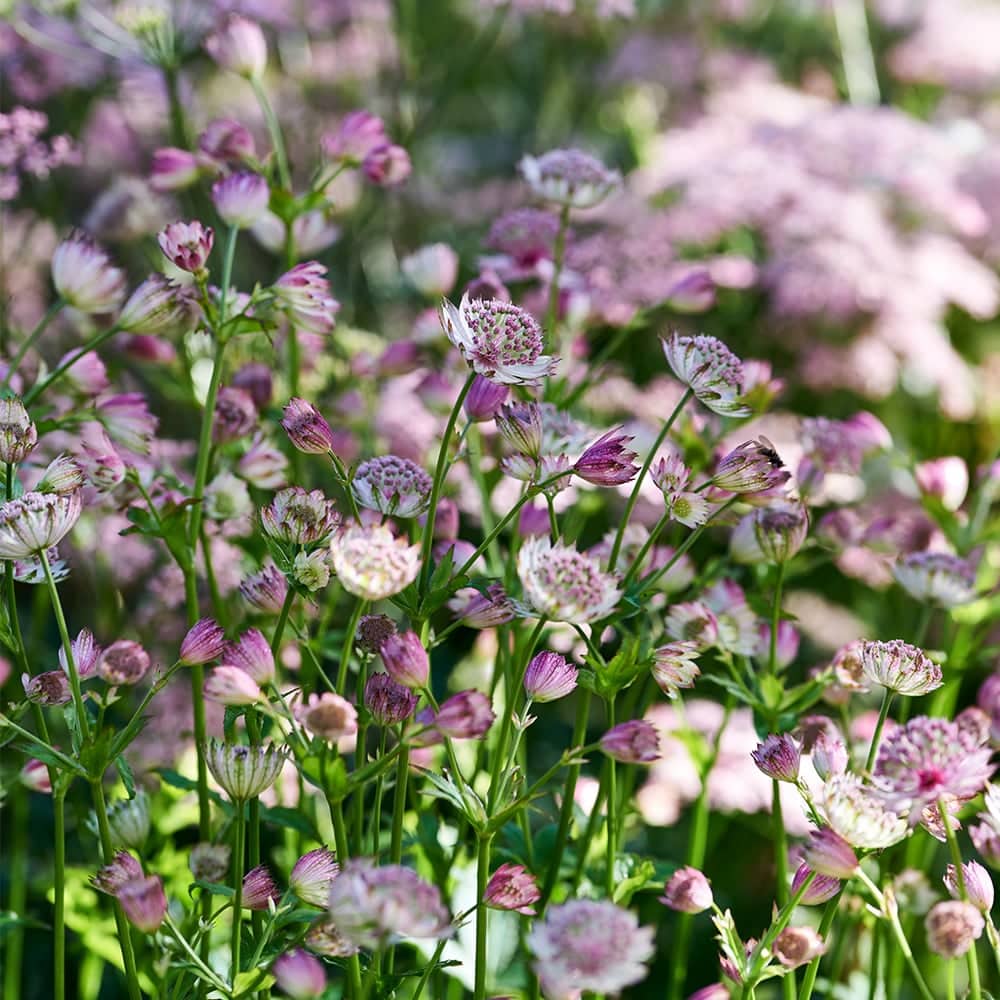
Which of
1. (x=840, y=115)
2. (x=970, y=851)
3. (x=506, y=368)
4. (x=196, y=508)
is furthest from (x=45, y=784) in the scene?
(x=840, y=115)

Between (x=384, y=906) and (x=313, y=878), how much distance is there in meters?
0.12

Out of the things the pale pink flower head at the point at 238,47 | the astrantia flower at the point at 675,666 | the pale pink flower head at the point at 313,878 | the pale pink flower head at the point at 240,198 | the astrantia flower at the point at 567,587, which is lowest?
the pale pink flower head at the point at 313,878

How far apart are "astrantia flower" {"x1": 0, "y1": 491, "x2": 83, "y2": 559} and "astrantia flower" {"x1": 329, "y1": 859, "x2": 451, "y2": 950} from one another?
0.64 feet

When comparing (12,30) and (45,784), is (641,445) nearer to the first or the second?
(45,784)

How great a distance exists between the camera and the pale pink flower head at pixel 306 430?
524 mm

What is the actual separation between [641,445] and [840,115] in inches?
37.5

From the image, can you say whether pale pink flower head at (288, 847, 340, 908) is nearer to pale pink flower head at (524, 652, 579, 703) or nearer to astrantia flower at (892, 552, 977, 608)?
pale pink flower head at (524, 652, 579, 703)

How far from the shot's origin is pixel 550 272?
0.86m

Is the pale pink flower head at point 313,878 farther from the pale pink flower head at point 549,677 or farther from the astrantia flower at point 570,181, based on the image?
the astrantia flower at point 570,181

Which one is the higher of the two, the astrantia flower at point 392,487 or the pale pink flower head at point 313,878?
the astrantia flower at point 392,487

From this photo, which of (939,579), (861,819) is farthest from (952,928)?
(939,579)

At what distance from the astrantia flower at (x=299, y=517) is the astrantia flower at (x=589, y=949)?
19 cm

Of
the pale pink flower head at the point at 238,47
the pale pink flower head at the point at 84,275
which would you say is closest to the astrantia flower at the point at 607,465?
the pale pink flower head at the point at 84,275

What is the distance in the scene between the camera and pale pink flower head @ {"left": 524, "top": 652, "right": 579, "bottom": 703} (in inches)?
19.8
